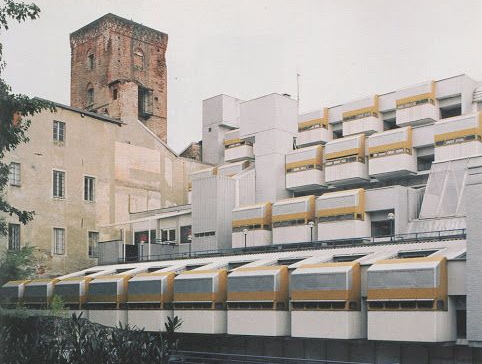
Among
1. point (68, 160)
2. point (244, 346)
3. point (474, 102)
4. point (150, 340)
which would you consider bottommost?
point (244, 346)

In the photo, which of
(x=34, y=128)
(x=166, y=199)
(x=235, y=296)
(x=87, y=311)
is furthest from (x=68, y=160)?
(x=235, y=296)

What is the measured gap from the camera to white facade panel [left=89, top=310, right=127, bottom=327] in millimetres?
46812

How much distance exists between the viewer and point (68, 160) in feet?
199

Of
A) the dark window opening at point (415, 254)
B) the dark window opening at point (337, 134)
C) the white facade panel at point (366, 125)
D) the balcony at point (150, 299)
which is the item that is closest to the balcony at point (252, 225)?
the white facade panel at point (366, 125)

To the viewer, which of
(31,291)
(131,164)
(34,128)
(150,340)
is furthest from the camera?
(131,164)

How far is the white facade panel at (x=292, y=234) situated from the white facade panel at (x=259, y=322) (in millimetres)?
13972

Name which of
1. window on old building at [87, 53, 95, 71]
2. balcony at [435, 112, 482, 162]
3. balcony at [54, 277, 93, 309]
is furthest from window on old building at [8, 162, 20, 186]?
balcony at [435, 112, 482, 162]

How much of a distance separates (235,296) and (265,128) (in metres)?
23.5

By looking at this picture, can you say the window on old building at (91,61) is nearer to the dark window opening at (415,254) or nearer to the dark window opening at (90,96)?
the dark window opening at (90,96)

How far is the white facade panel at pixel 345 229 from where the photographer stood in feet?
165

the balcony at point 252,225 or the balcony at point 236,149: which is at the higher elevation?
the balcony at point 236,149

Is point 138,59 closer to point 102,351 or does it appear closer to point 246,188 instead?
point 246,188

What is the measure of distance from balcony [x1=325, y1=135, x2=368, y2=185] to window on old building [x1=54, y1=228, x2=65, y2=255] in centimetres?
2189

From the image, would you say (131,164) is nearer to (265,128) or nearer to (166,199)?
(166,199)
